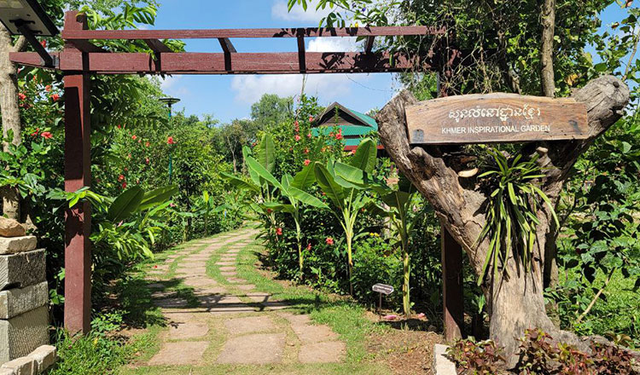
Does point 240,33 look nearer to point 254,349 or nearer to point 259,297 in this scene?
point 254,349

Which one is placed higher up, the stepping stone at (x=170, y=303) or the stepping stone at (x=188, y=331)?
the stepping stone at (x=170, y=303)

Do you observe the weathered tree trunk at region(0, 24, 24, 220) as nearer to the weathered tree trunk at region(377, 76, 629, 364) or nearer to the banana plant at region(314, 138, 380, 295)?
the banana plant at region(314, 138, 380, 295)

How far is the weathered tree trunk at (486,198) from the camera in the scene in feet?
11.2

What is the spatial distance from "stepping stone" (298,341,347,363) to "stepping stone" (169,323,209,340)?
116 cm

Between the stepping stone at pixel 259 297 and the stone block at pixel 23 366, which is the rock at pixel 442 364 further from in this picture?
the stepping stone at pixel 259 297

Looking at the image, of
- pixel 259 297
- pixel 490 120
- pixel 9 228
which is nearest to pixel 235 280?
pixel 259 297

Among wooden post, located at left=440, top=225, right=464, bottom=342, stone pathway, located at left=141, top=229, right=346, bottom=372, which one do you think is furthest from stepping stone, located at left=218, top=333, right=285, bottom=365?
wooden post, located at left=440, top=225, right=464, bottom=342

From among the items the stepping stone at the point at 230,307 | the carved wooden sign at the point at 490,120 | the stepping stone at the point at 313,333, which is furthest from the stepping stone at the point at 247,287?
the carved wooden sign at the point at 490,120

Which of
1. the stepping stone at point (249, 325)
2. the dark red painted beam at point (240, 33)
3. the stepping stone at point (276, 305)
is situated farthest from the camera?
the stepping stone at point (276, 305)

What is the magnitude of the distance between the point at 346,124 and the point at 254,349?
16.9 metres

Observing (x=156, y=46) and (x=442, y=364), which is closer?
(x=442, y=364)

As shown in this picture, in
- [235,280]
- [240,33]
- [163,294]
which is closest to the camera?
[240,33]

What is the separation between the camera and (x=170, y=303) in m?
5.95

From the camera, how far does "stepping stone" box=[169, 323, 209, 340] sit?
4750mm
